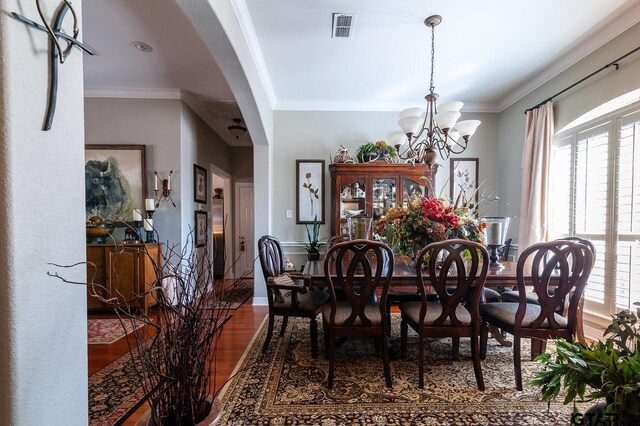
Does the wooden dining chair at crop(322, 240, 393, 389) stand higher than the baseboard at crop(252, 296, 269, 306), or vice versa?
the wooden dining chair at crop(322, 240, 393, 389)

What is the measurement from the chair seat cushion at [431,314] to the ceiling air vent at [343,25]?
229cm

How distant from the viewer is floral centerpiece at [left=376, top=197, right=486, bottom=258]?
80.1 inches

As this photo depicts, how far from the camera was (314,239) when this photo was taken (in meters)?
3.70

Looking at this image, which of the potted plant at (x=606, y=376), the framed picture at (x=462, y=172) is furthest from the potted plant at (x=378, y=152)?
the potted plant at (x=606, y=376)

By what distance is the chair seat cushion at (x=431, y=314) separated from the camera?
1.78 m

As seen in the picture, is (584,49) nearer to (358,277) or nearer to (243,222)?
(358,277)

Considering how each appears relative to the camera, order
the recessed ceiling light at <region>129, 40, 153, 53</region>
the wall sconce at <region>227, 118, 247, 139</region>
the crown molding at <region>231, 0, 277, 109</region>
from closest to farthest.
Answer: the crown molding at <region>231, 0, 277, 109</region> < the recessed ceiling light at <region>129, 40, 153, 53</region> < the wall sconce at <region>227, 118, 247, 139</region>

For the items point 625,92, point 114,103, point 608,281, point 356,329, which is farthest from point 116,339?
point 625,92

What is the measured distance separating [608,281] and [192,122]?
4800mm

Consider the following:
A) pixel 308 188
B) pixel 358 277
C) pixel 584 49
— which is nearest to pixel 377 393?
pixel 358 277

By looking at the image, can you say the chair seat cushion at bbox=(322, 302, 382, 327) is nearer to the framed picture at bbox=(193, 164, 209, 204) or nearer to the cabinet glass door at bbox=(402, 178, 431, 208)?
the cabinet glass door at bbox=(402, 178, 431, 208)

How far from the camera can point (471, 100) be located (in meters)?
3.86

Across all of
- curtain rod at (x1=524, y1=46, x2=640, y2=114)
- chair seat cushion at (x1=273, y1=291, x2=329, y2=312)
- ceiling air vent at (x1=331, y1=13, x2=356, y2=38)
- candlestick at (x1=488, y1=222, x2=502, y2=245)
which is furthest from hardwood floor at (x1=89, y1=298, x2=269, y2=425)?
curtain rod at (x1=524, y1=46, x2=640, y2=114)

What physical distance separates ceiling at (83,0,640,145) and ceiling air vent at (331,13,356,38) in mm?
45
